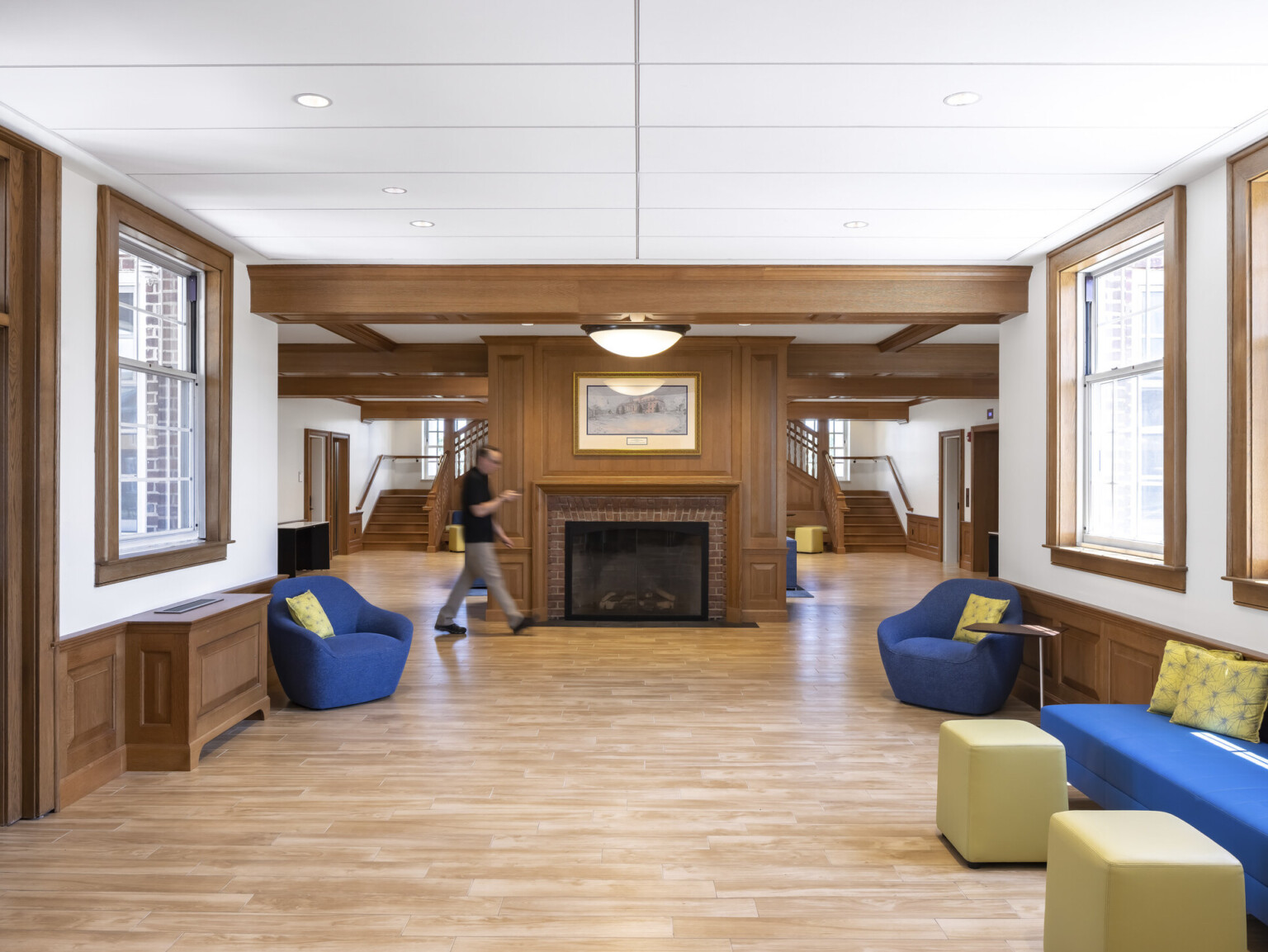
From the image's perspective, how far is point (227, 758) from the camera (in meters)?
4.36

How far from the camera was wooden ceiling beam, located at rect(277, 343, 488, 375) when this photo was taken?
9.09 metres

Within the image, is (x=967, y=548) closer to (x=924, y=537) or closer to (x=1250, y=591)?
→ (x=924, y=537)

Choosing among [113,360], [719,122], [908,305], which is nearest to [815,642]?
[908,305]

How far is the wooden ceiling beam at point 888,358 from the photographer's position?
914 cm

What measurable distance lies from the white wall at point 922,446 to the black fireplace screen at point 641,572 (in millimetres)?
6298

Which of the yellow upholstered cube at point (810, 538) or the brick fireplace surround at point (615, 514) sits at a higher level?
the brick fireplace surround at point (615, 514)

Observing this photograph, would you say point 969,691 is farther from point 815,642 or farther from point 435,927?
point 435,927

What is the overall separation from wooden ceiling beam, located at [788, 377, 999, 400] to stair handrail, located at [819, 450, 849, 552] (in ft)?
18.1

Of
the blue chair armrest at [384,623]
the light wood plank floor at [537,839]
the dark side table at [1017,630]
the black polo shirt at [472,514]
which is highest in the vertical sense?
the black polo shirt at [472,514]

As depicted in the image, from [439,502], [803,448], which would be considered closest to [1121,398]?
[803,448]

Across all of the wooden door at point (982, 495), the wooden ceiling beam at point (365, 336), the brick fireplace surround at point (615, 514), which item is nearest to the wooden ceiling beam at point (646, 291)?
the wooden ceiling beam at point (365, 336)

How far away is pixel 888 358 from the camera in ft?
30.2

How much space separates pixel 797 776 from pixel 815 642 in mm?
3474

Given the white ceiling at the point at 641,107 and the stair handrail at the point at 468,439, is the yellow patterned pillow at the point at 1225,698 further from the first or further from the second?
the stair handrail at the point at 468,439
